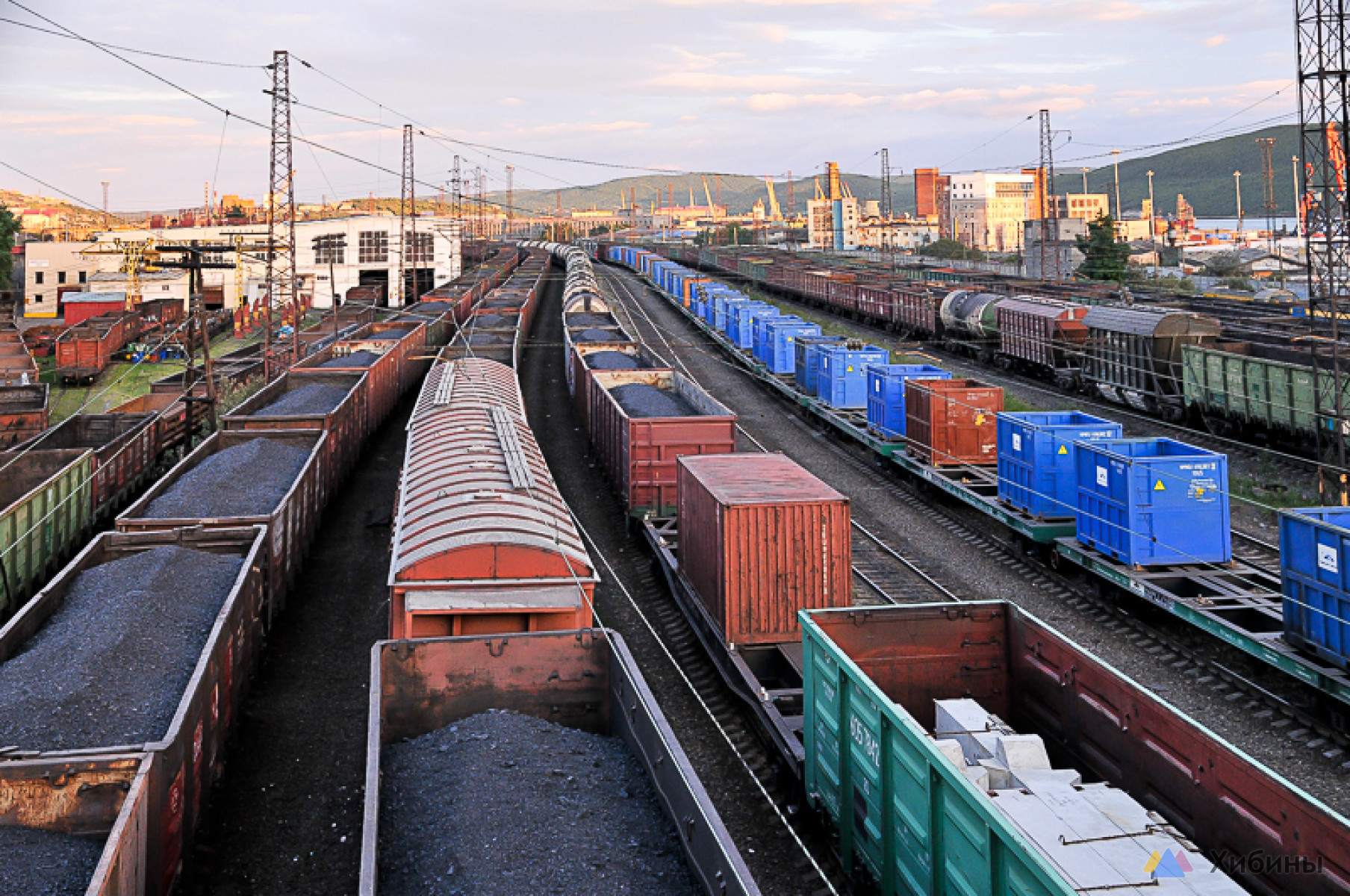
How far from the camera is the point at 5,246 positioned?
68.3m

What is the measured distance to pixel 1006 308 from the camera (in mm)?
35781

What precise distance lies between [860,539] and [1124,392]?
48.9 feet

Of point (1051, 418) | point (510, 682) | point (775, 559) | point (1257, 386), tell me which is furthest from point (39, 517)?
point (1257, 386)

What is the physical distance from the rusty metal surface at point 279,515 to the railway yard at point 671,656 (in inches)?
3.3

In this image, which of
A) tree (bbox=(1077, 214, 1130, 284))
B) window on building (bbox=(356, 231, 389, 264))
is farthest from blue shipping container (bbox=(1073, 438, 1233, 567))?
window on building (bbox=(356, 231, 389, 264))

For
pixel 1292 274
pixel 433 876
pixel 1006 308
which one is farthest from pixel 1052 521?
pixel 1292 274

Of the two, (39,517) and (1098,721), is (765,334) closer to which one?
(39,517)

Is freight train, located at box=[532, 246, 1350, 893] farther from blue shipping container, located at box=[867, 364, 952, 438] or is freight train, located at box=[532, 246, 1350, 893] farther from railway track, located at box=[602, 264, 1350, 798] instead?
blue shipping container, located at box=[867, 364, 952, 438]

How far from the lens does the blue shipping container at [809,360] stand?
98.5 feet

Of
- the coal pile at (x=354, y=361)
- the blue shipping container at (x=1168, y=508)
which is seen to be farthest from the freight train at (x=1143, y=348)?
the coal pile at (x=354, y=361)

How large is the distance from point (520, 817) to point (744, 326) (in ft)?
116

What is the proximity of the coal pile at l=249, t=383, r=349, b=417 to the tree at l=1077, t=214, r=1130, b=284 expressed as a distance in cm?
5314

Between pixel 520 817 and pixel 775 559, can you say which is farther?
pixel 775 559

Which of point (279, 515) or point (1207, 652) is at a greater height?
point (279, 515)
